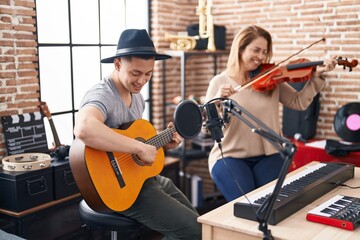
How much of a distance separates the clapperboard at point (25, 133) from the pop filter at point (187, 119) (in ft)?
6.04

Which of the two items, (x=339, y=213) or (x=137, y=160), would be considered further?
(x=137, y=160)


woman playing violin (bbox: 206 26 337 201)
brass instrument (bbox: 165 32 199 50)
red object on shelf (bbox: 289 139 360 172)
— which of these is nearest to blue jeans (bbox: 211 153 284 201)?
woman playing violin (bbox: 206 26 337 201)

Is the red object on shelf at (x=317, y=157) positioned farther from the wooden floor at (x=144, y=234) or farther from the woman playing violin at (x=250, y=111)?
the wooden floor at (x=144, y=234)

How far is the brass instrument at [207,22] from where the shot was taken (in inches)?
170

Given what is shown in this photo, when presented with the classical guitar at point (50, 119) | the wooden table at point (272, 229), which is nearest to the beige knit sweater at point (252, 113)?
the wooden table at point (272, 229)

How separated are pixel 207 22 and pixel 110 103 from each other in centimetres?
234

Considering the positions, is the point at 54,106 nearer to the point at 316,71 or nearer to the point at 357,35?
the point at 316,71

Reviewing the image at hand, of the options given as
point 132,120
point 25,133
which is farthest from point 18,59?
point 132,120

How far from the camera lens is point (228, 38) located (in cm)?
468

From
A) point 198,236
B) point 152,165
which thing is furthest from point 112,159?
point 198,236

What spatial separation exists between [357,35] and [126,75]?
7.92ft

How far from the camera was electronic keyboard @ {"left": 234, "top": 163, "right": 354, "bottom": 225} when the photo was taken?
1.74 meters

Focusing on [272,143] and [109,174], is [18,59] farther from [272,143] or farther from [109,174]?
[272,143]

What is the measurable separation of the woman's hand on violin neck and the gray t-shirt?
1.21 metres
